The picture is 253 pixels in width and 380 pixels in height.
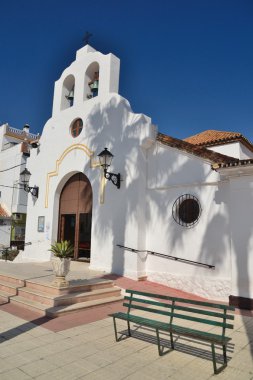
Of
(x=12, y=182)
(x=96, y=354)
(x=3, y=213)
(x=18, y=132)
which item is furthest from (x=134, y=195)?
(x=18, y=132)

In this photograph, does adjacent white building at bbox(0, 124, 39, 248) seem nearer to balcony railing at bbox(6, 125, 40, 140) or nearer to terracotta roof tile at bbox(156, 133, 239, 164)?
balcony railing at bbox(6, 125, 40, 140)

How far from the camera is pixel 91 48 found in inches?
528

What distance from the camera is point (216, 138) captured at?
16188 mm

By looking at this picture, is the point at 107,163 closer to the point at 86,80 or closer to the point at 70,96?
the point at 86,80

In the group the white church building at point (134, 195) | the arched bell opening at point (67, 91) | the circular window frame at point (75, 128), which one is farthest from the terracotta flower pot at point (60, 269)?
the arched bell opening at point (67, 91)

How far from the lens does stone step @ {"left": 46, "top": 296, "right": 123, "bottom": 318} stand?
6.22 meters

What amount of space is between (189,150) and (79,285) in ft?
16.4

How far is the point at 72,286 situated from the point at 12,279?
2.33 metres

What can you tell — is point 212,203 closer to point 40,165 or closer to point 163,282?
point 163,282

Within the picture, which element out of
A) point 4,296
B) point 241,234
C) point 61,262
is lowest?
point 4,296

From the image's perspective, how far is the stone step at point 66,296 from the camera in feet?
22.0

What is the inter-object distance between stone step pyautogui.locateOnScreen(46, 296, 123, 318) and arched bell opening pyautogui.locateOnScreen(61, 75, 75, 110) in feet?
31.6

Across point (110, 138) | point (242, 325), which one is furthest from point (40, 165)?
point (242, 325)

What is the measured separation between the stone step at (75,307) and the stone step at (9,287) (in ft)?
6.66
